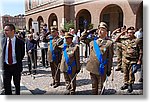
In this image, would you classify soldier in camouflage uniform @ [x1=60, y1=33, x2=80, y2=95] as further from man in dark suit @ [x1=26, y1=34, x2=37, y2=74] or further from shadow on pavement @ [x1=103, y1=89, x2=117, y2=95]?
man in dark suit @ [x1=26, y1=34, x2=37, y2=74]

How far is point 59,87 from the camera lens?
3223 mm

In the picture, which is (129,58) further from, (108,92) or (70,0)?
(70,0)

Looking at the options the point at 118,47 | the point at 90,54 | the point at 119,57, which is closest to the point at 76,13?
the point at 90,54

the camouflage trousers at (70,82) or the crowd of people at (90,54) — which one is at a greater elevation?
the crowd of people at (90,54)

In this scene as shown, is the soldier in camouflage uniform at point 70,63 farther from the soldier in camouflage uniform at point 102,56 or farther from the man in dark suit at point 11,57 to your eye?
the man in dark suit at point 11,57

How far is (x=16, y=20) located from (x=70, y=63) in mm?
866

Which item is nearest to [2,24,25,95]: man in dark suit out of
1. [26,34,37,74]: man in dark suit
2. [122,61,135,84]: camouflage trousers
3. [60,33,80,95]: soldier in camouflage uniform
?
[26,34,37,74]: man in dark suit

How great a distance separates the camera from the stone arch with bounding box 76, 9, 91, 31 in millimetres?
3186

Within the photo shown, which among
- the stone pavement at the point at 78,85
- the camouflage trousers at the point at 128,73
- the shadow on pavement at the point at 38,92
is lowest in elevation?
the shadow on pavement at the point at 38,92

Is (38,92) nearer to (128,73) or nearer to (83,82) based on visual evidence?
(83,82)

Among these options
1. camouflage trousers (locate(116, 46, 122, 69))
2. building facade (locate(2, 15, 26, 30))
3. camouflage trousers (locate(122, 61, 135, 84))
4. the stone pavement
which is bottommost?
the stone pavement

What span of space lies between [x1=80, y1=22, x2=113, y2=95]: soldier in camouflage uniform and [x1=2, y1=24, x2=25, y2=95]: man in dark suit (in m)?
0.80

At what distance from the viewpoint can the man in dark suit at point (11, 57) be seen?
10.2 feet

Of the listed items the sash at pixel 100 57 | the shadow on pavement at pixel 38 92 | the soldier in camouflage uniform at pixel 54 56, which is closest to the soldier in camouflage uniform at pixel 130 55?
the sash at pixel 100 57
